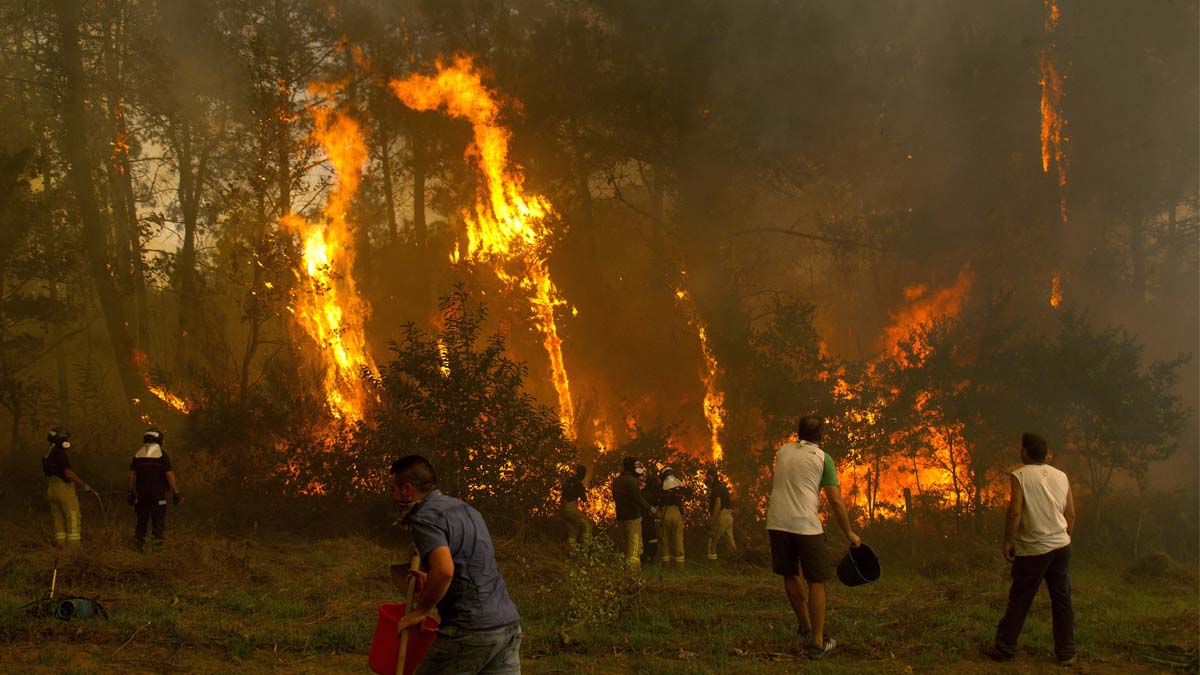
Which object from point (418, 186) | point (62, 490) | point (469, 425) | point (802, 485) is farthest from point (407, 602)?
point (418, 186)

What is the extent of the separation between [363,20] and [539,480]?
16.9m

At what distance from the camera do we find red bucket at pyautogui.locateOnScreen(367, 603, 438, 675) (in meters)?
4.46

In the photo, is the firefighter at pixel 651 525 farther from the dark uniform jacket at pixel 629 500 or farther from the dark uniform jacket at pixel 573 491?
the dark uniform jacket at pixel 573 491

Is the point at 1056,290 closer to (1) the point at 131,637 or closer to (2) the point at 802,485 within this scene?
(2) the point at 802,485

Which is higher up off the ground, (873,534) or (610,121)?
(610,121)

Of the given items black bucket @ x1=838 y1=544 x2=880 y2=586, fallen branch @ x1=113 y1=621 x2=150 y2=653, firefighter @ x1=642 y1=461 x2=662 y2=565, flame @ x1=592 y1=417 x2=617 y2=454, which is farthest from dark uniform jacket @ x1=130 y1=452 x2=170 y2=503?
flame @ x1=592 y1=417 x2=617 y2=454

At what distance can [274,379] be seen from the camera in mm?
19375

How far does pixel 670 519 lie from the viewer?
1494 centimetres

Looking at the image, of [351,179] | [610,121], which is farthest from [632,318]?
[351,179]

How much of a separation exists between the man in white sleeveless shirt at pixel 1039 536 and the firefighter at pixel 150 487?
37.1ft

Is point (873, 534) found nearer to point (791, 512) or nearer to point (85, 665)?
point (791, 512)

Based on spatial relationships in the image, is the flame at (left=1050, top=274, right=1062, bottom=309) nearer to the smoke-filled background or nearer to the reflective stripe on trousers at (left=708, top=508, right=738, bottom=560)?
the smoke-filled background

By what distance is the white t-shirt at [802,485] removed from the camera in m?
7.60

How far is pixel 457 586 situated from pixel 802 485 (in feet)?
12.4
